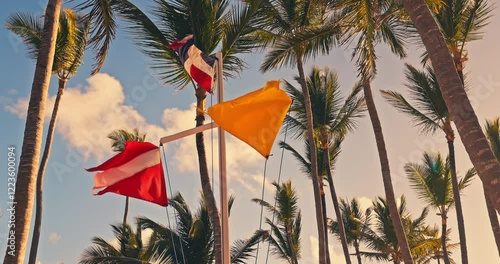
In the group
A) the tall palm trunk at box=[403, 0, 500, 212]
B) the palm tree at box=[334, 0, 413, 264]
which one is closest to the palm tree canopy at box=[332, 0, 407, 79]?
the palm tree at box=[334, 0, 413, 264]

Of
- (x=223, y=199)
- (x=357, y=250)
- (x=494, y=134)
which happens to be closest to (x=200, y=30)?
(x=223, y=199)

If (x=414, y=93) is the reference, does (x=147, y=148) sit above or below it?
below

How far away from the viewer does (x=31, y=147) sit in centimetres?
726

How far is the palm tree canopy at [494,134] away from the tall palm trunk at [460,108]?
→ 58.1 ft

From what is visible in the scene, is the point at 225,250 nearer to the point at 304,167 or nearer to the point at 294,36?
the point at 294,36

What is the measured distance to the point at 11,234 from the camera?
6.79m

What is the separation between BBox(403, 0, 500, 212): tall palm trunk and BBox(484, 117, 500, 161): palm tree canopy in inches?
697

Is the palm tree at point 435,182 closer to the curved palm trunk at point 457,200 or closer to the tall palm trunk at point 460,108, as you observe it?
the curved palm trunk at point 457,200

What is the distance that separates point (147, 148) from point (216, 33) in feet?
20.9

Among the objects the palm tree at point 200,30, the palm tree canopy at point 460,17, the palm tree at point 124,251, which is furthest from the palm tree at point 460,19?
the palm tree at point 124,251

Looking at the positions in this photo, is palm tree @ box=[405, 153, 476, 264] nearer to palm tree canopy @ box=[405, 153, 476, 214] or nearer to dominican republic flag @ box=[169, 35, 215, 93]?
palm tree canopy @ box=[405, 153, 476, 214]

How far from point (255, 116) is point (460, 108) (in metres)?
2.39

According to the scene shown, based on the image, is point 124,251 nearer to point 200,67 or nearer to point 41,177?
point 41,177

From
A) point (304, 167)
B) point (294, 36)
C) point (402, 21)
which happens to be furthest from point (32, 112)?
point (304, 167)
